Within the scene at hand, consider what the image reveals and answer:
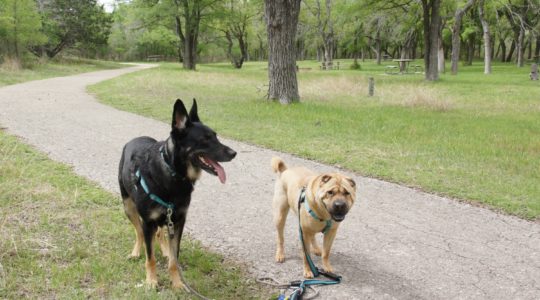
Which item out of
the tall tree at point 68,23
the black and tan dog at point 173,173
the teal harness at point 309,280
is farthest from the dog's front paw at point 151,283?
the tall tree at point 68,23

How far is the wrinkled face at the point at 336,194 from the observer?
11.5 feet

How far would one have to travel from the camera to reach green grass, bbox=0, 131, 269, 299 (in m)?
3.67

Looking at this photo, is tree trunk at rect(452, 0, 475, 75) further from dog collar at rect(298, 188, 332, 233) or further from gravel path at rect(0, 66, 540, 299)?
dog collar at rect(298, 188, 332, 233)

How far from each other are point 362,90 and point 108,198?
54.7ft

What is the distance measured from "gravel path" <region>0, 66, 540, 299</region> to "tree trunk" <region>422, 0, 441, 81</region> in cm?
2223

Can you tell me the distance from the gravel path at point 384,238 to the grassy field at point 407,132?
29.1 inches

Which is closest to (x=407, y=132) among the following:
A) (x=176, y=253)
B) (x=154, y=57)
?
(x=176, y=253)

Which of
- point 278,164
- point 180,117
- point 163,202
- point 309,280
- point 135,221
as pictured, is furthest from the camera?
point 278,164

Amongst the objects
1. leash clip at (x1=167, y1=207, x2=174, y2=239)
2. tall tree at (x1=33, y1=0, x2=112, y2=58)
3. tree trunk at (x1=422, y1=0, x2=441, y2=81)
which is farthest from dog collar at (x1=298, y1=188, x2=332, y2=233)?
tall tree at (x1=33, y1=0, x2=112, y2=58)

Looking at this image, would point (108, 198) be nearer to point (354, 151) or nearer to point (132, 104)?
point (354, 151)

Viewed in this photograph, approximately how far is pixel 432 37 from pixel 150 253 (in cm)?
2693

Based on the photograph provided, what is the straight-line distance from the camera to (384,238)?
4988 mm

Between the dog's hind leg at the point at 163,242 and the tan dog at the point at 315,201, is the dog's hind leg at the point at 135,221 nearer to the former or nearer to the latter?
the dog's hind leg at the point at 163,242

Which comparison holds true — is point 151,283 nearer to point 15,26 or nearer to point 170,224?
point 170,224
